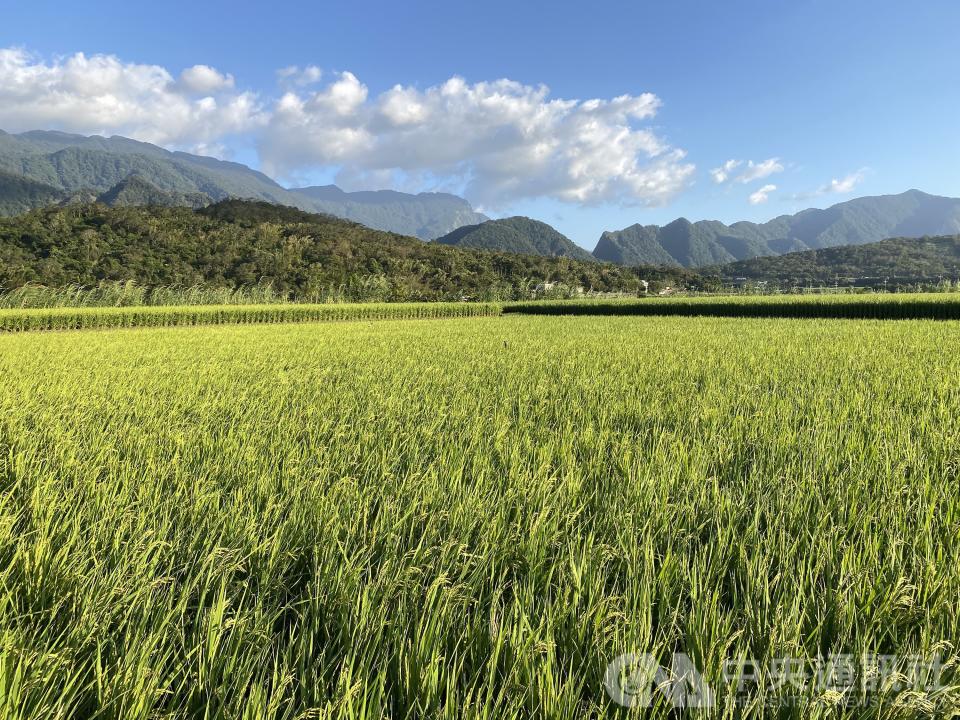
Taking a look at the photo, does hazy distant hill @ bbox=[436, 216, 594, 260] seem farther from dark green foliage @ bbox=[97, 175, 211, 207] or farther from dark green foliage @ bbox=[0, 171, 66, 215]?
dark green foliage @ bbox=[0, 171, 66, 215]

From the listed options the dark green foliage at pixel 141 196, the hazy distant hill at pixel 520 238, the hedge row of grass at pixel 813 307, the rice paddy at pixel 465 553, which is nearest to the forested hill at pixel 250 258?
the hedge row of grass at pixel 813 307

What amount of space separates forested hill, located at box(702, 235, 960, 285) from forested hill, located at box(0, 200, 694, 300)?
149 feet

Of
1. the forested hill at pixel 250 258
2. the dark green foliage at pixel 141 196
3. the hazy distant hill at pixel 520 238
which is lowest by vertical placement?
the forested hill at pixel 250 258

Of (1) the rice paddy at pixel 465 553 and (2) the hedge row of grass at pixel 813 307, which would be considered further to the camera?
(2) the hedge row of grass at pixel 813 307

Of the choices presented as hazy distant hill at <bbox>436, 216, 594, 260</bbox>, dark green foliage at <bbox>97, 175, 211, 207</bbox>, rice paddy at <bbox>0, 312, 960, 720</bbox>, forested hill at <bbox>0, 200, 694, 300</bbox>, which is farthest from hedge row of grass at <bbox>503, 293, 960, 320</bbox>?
dark green foliage at <bbox>97, 175, 211, 207</bbox>

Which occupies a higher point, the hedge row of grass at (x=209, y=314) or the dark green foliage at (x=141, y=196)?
the dark green foliage at (x=141, y=196)

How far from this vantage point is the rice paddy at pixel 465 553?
1018 millimetres

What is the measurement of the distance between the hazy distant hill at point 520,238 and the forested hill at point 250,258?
8144cm

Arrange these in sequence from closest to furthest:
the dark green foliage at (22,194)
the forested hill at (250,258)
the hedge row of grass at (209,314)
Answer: the hedge row of grass at (209,314) < the forested hill at (250,258) < the dark green foliage at (22,194)

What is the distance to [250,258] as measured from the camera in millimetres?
41031

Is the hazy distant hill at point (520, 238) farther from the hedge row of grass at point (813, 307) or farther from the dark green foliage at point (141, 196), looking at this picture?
the hedge row of grass at point (813, 307)

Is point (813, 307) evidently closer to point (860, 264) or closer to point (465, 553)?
point (465, 553)

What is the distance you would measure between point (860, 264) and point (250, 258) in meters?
95.7

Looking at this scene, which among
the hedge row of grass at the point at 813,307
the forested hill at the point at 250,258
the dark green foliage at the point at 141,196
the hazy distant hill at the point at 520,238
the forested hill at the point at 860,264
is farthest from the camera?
the hazy distant hill at the point at 520,238
